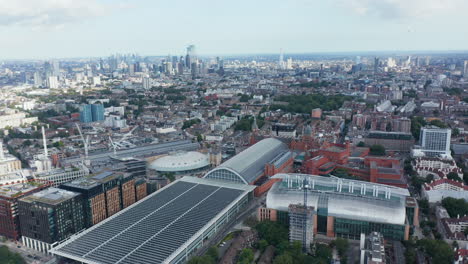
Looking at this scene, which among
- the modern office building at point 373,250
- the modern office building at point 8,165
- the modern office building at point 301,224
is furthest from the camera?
the modern office building at point 8,165

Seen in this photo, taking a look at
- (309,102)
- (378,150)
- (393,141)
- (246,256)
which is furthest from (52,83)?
(246,256)

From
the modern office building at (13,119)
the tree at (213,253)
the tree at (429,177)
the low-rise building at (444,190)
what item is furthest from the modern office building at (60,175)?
the modern office building at (13,119)

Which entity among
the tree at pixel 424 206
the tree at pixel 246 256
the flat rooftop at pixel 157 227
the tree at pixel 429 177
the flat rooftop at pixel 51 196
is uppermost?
the flat rooftop at pixel 51 196

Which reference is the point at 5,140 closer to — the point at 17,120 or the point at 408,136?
the point at 17,120

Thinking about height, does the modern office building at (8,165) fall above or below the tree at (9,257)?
above

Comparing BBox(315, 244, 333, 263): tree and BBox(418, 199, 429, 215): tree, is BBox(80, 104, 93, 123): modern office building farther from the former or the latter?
BBox(418, 199, 429, 215): tree

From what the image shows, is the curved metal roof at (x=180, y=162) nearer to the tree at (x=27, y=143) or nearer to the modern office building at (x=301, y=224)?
the modern office building at (x=301, y=224)

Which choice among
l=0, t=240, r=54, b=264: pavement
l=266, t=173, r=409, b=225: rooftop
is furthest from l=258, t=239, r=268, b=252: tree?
l=0, t=240, r=54, b=264: pavement
